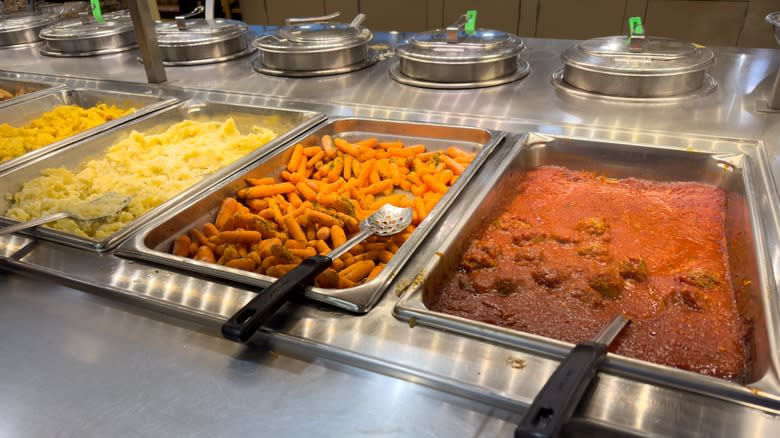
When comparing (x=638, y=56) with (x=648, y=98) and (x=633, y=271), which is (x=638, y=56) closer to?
(x=648, y=98)

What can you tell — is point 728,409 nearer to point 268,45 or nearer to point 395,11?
point 268,45

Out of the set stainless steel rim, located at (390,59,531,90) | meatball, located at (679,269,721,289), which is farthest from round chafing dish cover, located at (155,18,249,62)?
meatball, located at (679,269,721,289)

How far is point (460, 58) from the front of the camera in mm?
2059

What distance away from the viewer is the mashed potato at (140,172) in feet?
4.85

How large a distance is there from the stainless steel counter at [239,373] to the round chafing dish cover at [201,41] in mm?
1574

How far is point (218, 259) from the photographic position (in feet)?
4.28

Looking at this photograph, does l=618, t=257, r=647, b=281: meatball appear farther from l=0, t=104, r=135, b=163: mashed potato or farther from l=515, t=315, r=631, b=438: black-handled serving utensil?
l=0, t=104, r=135, b=163: mashed potato

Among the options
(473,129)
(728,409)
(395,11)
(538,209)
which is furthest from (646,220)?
(395,11)

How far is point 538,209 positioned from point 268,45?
4.99 ft

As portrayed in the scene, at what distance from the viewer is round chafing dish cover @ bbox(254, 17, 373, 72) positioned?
231 centimetres

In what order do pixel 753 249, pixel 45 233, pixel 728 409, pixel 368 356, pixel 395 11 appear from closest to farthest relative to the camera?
pixel 728 409 → pixel 368 356 → pixel 753 249 → pixel 45 233 → pixel 395 11

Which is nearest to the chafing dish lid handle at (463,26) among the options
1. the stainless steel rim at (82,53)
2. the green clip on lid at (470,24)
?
the green clip on lid at (470,24)

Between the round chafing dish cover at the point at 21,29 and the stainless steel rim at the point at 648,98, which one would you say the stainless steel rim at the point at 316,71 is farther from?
the round chafing dish cover at the point at 21,29

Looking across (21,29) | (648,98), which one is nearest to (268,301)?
(648,98)
